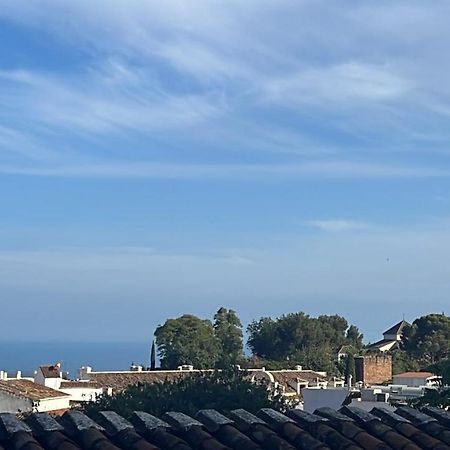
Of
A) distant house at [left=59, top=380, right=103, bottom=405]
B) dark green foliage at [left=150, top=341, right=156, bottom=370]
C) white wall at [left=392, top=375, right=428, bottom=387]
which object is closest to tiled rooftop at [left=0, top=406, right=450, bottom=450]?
distant house at [left=59, top=380, right=103, bottom=405]

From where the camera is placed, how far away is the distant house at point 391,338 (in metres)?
67.4

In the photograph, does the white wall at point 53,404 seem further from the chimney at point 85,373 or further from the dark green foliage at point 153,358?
the dark green foliage at point 153,358

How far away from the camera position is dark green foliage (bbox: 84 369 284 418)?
2056 cm

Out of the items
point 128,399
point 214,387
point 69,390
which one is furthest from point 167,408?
point 69,390

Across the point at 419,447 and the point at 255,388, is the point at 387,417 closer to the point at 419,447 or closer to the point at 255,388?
the point at 419,447

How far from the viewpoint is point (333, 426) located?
5.66 meters

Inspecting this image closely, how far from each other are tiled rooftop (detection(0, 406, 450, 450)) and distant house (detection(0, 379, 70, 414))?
22848 mm

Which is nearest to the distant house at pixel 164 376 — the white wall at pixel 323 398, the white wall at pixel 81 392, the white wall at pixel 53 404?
the white wall at pixel 81 392

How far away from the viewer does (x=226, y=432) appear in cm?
536

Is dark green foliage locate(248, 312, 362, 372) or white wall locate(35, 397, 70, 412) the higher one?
dark green foliage locate(248, 312, 362, 372)

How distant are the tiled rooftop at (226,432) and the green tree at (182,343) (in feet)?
160

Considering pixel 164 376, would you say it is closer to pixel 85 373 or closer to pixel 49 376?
pixel 49 376

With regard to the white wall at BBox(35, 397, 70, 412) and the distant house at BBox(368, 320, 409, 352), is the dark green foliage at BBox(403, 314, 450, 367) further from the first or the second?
the white wall at BBox(35, 397, 70, 412)

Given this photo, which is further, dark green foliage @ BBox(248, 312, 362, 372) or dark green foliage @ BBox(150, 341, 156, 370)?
dark green foliage @ BBox(248, 312, 362, 372)
